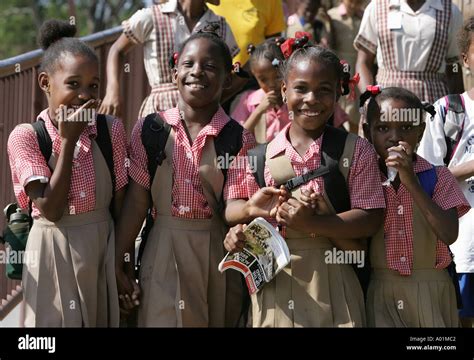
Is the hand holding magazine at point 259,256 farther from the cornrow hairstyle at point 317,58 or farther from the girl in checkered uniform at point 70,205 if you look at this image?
the cornrow hairstyle at point 317,58

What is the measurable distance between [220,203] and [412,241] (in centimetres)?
101

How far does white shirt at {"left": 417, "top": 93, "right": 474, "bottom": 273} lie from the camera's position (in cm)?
584

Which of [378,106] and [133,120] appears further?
[133,120]

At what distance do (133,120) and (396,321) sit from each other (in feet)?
14.1

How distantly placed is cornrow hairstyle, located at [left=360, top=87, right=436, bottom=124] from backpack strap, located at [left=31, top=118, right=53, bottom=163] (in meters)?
1.71

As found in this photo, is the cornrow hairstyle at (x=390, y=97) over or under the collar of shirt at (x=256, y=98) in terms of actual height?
under

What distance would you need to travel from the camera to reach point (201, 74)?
5.43 m

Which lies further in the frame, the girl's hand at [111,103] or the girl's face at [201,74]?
the girl's hand at [111,103]

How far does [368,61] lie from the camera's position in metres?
7.34

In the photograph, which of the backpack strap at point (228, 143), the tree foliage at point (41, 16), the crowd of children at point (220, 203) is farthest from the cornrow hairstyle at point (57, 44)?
the tree foliage at point (41, 16)

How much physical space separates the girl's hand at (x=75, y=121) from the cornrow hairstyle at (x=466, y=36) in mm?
2390

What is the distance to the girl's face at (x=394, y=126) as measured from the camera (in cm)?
536
